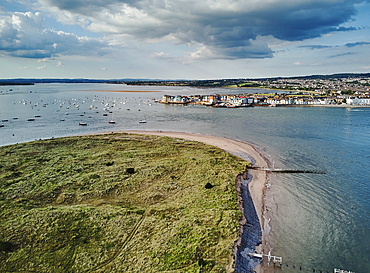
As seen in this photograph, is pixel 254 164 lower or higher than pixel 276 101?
lower

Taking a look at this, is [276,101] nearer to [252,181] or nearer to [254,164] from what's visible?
[254,164]

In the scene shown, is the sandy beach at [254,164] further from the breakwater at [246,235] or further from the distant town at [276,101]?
the distant town at [276,101]

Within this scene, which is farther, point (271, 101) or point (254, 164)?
point (271, 101)

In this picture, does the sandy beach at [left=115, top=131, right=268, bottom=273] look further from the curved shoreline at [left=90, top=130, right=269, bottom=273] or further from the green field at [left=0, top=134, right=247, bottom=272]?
the green field at [left=0, top=134, right=247, bottom=272]

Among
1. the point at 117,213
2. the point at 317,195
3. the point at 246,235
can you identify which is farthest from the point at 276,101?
the point at 117,213

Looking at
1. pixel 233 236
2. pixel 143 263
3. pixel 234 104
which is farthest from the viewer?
pixel 234 104

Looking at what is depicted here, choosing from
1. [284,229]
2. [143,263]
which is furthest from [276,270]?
→ [143,263]

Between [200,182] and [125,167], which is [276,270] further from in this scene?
[125,167]

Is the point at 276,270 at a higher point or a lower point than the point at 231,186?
lower

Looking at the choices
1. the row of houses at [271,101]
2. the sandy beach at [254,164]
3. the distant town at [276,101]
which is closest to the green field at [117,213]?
the sandy beach at [254,164]

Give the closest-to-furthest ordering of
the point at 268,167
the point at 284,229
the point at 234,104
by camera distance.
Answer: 1. the point at 284,229
2. the point at 268,167
3. the point at 234,104
